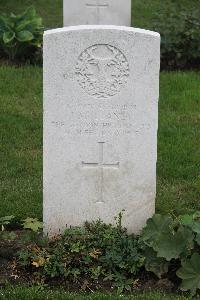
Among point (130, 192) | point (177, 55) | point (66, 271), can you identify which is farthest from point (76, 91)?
point (177, 55)

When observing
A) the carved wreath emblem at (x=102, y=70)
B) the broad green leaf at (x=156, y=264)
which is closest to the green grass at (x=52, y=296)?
the broad green leaf at (x=156, y=264)

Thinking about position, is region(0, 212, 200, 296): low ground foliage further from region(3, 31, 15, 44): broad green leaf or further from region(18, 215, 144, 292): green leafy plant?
region(3, 31, 15, 44): broad green leaf

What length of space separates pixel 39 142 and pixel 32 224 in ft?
6.21

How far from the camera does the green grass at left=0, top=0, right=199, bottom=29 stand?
12.0 metres

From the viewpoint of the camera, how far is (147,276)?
4844mm

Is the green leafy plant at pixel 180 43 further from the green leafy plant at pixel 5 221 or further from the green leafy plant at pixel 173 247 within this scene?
the green leafy plant at pixel 173 247

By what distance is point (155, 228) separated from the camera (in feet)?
15.9

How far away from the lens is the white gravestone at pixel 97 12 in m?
9.56

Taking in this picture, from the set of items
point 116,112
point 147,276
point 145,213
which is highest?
point 116,112

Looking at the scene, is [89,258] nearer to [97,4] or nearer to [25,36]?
[25,36]

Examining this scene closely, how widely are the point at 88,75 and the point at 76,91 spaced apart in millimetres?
129

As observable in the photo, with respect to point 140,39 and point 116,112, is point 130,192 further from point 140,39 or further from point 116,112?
point 140,39

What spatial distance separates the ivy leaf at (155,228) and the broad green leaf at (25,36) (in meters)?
5.15

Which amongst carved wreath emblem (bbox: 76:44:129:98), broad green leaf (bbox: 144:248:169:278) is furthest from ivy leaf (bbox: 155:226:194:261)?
carved wreath emblem (bbox: 76:44:129:98)
